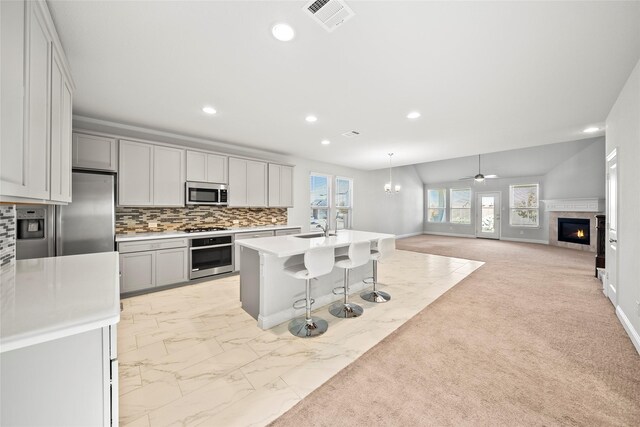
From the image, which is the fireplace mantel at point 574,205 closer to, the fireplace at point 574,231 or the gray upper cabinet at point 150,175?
the fireplace at point 574,231

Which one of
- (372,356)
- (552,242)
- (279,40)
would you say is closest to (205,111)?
(279,40)

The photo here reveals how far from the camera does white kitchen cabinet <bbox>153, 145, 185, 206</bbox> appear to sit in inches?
156

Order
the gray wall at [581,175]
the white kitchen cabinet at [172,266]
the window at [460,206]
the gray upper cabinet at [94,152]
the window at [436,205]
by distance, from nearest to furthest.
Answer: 1. the gray upper cabinet at [94,152]
2. the white kitchen cabinet at [172,266]
3. the gray wall at [581,175]
4. the window at [460,206]
5. the window at [436,205]

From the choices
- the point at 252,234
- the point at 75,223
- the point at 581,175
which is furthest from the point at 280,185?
the point at 581,175

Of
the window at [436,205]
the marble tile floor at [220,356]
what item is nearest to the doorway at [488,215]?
the window at [436,205]

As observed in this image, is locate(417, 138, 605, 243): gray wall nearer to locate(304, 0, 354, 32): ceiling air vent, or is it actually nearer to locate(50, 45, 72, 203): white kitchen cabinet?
locate(304, 0, 354, 32): ceiling air vent

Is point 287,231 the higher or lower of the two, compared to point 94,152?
lower

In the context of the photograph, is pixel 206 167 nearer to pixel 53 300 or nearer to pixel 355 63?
pixel 355 63

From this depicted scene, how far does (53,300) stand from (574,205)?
11.1 meters

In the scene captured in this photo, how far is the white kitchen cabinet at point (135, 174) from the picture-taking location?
12.0 feet

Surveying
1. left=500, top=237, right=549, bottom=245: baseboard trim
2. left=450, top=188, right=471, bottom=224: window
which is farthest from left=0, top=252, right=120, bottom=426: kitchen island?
left=450, top=188, right=471, bottom=224: window

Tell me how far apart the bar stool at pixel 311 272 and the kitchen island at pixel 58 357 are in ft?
5.14

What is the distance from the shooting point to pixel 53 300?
114 cm

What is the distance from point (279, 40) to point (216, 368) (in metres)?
2.71
